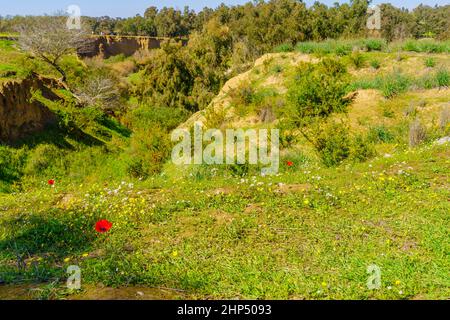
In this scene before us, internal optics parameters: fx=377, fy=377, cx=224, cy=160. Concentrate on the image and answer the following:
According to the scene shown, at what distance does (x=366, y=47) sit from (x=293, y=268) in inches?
552

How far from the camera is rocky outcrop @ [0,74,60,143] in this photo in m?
11.4

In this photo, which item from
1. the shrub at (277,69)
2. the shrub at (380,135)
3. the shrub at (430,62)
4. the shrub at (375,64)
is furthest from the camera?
the shrub at (277,69)

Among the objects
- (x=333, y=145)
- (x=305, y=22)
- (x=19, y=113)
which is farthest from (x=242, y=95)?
(x=305, y=22)

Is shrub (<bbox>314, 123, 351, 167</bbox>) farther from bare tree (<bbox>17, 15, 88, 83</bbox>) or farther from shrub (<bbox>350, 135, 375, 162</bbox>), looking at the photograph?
bare tree (<bbox>17, 15, 88, 83</bbox>)

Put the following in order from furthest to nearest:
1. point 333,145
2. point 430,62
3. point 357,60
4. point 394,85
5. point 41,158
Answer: point 357,60 → point 430,62 → point 394,85 → point 41,158 → point 333,145

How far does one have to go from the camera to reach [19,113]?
12039 mm

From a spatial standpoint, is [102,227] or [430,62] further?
[430,62]

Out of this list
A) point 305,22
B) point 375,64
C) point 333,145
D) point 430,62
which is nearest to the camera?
point 333,145

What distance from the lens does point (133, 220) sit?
205 inches

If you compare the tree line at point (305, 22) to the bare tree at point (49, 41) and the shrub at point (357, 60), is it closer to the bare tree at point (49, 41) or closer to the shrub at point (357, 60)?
the shrub at point (357, 60)

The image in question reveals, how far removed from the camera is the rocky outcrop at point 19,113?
11406 millimetres

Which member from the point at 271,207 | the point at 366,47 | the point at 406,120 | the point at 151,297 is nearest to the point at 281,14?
the point at 366,47

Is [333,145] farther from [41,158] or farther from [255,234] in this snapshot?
[41,158]

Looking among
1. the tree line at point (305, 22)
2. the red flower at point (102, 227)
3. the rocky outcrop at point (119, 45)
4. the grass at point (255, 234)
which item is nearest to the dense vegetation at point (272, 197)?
the grass at point (255, 234)
